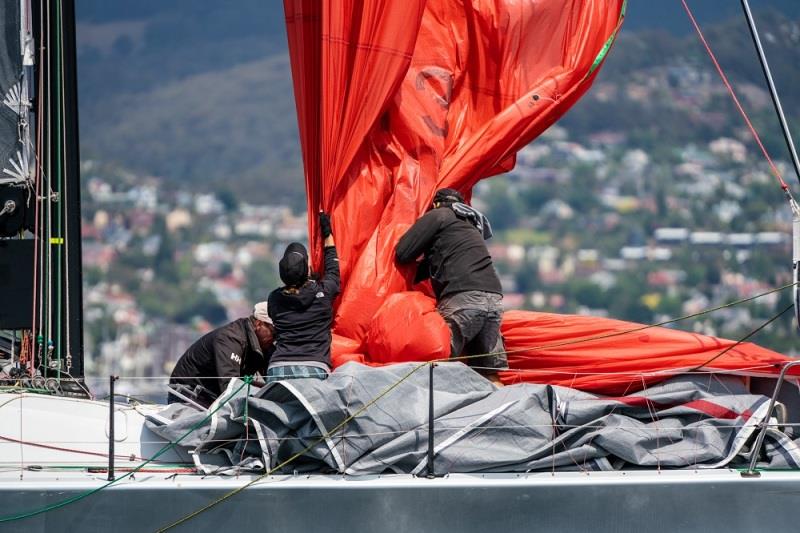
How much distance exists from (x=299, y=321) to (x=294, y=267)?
0.21 metres

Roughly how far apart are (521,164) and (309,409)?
63.4 m

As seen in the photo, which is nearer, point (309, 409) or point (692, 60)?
point (309, 409)

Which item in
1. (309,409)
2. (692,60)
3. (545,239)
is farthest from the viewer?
(692,60)

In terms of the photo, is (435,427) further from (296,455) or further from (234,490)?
(234,490)

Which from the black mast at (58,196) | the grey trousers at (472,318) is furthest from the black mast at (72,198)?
the grey trousers at (472,318)

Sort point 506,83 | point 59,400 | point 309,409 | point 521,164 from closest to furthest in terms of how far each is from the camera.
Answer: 1. point 309,409
2. point 59,400
3. point 506,83
4. point 521,164

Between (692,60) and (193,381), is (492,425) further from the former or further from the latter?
(692,60)

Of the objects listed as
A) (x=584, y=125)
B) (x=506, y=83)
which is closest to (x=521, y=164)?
(x=584, y=125)

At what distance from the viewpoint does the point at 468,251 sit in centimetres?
493

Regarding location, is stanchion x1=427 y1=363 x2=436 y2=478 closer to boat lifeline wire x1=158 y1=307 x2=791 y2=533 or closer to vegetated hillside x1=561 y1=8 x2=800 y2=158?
boat lifeline wire x1=158 y1=307 x2=791 y2=533

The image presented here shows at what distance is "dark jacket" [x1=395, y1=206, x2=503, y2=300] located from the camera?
4.89 meters

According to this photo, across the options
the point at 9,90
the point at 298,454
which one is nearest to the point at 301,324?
the point at 298,454

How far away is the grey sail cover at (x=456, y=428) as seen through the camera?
4.43 meters

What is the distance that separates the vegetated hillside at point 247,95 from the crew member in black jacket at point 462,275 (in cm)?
5420
